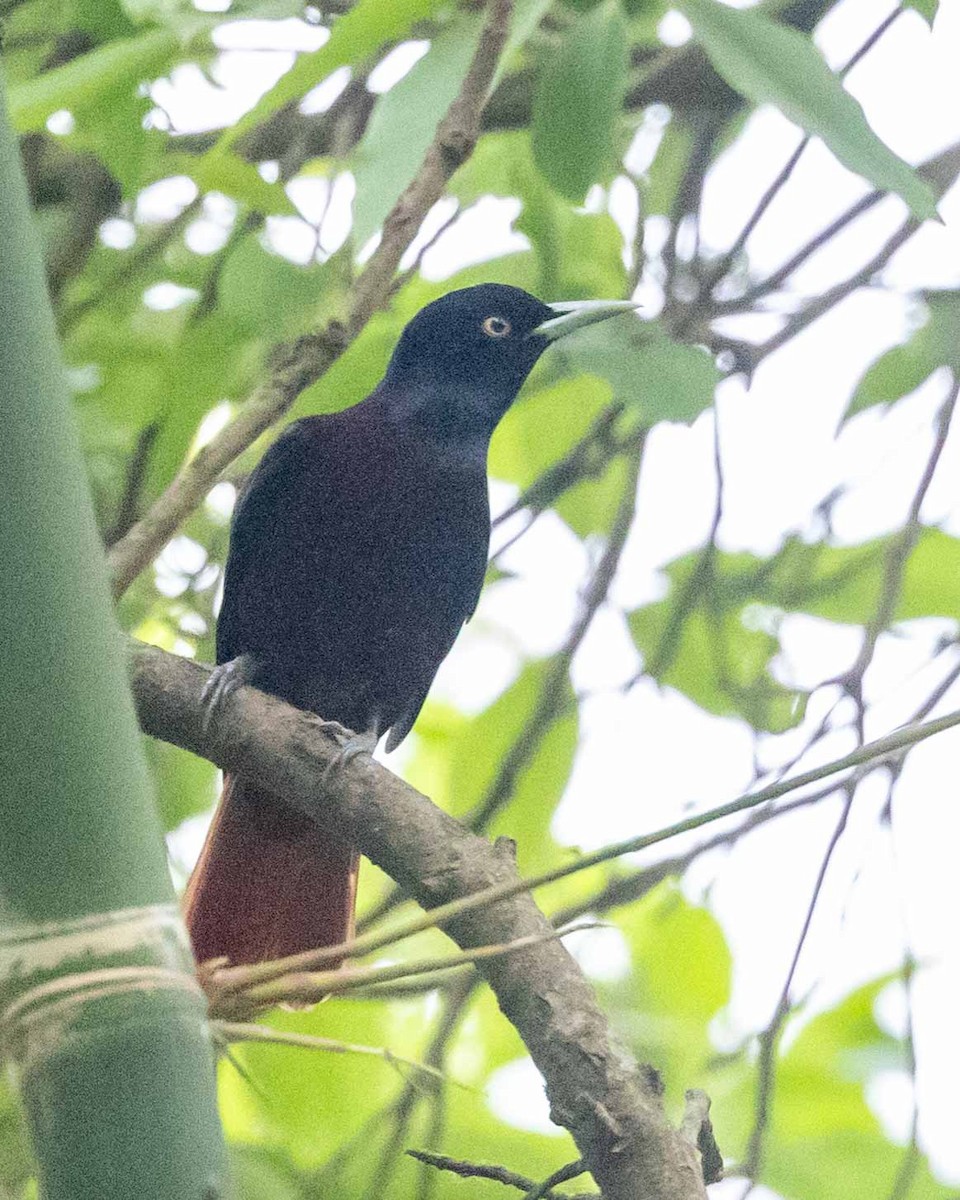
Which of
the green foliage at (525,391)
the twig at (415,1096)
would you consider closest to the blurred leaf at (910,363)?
the green foliage at (525,391)

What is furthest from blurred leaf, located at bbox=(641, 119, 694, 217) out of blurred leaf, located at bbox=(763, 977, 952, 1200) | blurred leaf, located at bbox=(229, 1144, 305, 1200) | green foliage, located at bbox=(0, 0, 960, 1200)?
blurred leaf, located at bbox=(229, 1144, 305, 1200)

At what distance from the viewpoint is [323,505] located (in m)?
3.45

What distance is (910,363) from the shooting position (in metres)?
3.38

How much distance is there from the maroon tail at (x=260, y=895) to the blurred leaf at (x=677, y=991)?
616mm

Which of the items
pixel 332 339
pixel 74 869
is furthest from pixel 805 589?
pixel 74 869

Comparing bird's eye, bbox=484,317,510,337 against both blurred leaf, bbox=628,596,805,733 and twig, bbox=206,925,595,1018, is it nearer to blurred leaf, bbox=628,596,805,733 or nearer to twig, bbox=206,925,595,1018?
blurred leaf, bbox=628,596,805,733

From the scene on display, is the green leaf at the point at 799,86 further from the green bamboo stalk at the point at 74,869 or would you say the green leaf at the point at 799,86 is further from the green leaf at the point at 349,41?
the green bamboo stalk at the point at 74,869

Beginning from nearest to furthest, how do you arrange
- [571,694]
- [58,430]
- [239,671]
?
[58,430], [239,671], [571,694]

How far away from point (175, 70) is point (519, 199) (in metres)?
0.77

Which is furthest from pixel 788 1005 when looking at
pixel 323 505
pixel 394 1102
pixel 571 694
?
pixel 323 505

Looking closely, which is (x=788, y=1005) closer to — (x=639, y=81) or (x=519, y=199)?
(x=519, y=199)

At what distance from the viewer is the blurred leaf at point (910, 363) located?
133 inches

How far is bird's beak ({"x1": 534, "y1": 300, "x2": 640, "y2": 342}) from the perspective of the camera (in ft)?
11.1

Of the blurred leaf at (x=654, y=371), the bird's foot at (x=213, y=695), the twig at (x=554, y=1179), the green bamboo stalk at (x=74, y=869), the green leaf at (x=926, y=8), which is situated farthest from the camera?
the blurred leaf at (x=654, y=371)
